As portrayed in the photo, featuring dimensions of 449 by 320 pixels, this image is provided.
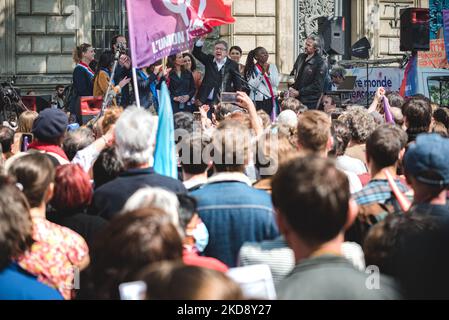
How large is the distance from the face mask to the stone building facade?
15.1 metres

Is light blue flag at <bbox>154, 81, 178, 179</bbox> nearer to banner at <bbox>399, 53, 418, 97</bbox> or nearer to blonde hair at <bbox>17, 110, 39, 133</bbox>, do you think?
blonde hair at <bbox>17, 110, 39, 133</bbox>

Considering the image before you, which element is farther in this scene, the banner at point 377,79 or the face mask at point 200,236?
the banner at point 377,79

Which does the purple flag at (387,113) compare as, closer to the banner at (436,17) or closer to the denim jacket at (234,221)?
the denim jacket at (234,221)

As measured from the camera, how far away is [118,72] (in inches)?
518

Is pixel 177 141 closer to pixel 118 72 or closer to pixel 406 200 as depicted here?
pixel 406 200

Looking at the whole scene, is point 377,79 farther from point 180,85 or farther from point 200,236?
point 200,236

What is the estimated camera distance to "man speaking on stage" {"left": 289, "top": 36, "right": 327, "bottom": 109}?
13758mm

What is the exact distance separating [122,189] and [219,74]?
29.0ft

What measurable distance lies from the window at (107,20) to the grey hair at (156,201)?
1644 cm

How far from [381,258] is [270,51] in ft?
56.6

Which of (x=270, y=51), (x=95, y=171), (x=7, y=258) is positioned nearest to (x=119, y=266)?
(x=7, y=258)

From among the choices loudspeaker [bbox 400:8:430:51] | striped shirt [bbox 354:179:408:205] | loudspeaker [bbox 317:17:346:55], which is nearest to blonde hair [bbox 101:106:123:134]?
striped shirt [bbox 354:179:408:205]

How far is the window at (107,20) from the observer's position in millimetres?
20281

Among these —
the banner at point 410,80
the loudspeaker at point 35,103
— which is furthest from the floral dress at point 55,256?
the loudspeaker at point 35,103
